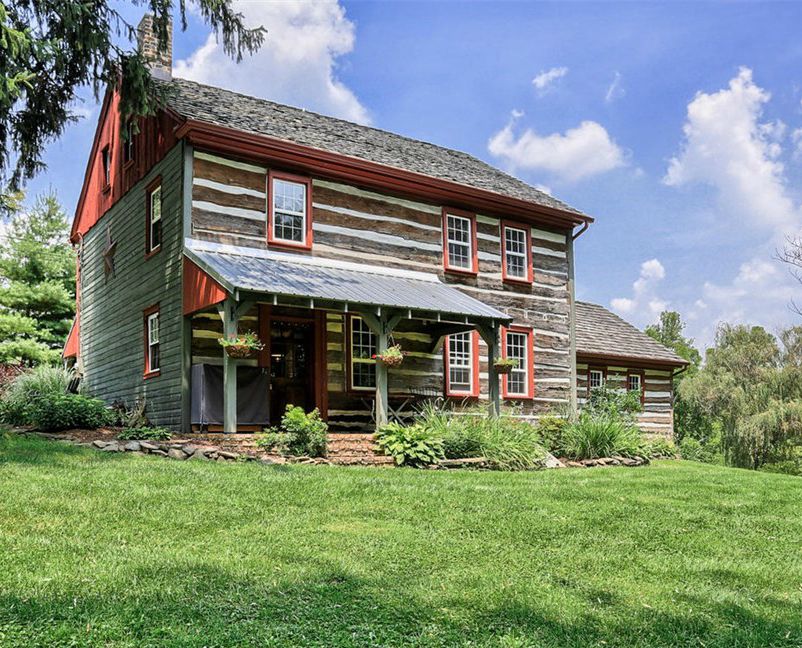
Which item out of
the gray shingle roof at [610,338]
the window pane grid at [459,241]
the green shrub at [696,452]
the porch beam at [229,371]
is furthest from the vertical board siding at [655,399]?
the porch beam at [229,371]

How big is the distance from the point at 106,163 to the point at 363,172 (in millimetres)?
7381

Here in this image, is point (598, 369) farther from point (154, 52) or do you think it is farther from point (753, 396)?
point (154, 52)

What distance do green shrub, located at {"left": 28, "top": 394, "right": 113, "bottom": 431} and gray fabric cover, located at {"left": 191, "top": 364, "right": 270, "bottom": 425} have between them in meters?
1.87

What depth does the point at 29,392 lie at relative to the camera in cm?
1584

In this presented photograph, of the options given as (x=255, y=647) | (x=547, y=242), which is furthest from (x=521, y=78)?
(x=255, y=647)

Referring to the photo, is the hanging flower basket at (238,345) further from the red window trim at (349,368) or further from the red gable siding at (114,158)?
the red gable siding at (114,158)

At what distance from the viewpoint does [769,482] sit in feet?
36.1

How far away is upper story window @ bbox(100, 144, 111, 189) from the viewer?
18.2 meters

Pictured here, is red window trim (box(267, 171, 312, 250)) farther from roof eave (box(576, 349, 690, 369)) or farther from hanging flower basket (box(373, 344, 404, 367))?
roof eave (box(576, 349, 690, 369))

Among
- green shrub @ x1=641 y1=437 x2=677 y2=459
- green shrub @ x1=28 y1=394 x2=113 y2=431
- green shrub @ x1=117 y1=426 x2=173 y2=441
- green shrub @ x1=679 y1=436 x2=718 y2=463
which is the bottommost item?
green shrub @ x1=679 y1=436 x2=718 y2=463

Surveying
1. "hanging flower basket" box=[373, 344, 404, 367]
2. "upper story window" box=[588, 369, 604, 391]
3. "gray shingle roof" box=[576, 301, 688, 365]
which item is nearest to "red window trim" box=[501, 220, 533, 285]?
"gray shingle roof" box=[576, 301, 688, 365]

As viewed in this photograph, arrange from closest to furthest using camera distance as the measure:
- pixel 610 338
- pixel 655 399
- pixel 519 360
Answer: pixel 519 360, pixel 610 338, pixel 655 399

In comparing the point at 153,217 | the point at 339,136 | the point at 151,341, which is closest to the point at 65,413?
the point at 151,341

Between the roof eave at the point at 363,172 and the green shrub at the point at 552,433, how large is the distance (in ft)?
17.7
